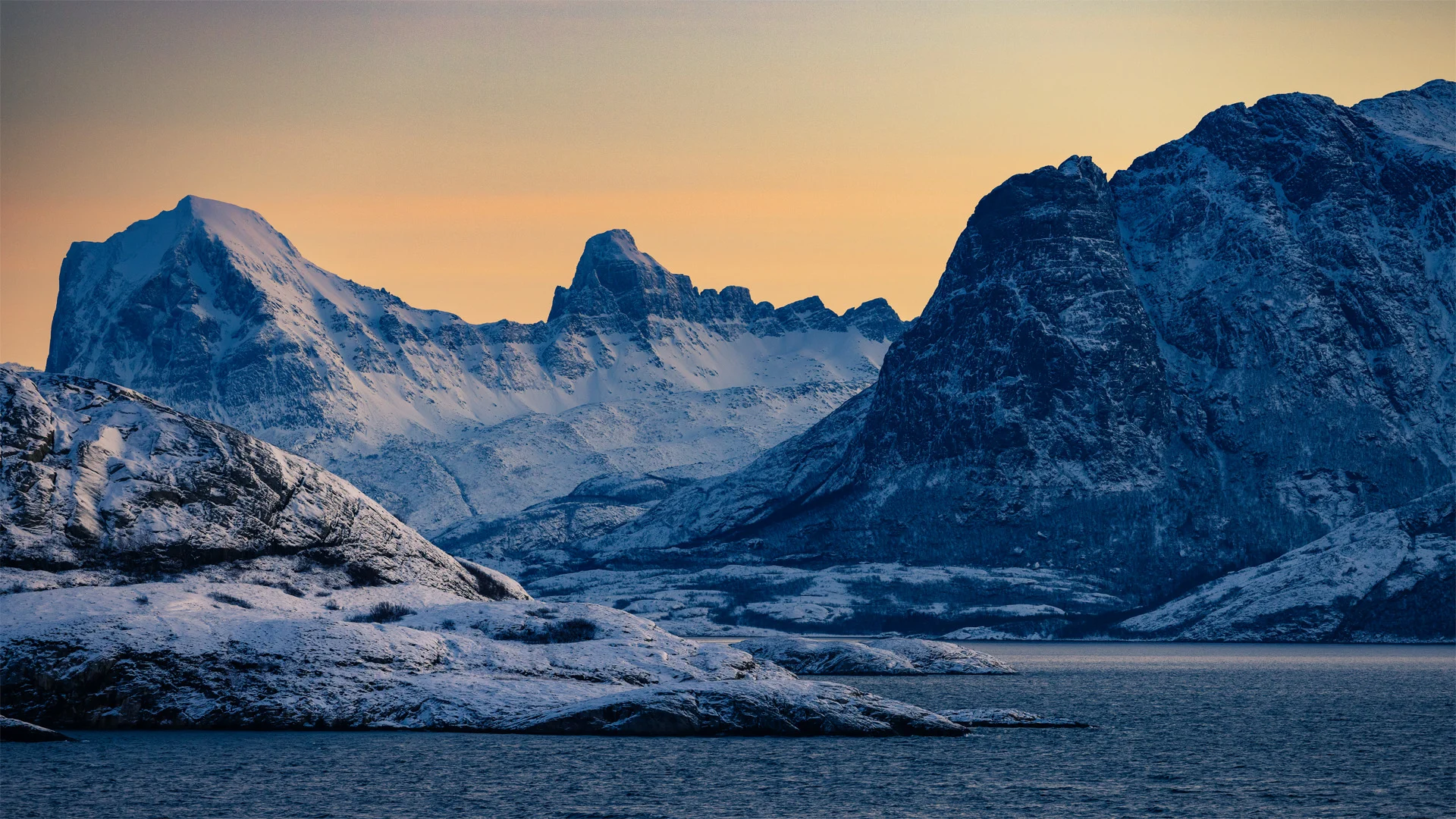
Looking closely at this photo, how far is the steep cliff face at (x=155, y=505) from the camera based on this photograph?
136m

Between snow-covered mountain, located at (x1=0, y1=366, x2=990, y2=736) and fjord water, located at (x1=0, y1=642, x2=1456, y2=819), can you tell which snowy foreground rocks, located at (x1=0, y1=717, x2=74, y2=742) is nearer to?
fjord water, located at (x1=0, y1=642, x2=1456, y2=819)

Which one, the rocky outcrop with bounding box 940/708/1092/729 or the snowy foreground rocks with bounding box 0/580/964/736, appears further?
the rocky outcrop with bounding box 940/708/1092/729

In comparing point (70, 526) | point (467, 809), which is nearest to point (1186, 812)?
point (467, 809)

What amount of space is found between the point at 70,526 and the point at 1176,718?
91.3m

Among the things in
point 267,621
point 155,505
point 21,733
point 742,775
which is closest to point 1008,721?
point 742,775

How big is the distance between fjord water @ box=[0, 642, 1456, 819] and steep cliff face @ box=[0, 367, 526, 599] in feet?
96.9

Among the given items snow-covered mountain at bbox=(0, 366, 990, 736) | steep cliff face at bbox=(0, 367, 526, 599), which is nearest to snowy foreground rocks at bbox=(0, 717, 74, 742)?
snow-covered mountain at bbox=(0, 366, 990, 736)

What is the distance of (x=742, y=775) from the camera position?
315ft

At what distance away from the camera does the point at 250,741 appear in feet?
355

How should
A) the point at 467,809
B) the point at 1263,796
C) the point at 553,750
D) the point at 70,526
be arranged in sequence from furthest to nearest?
the point at 70,526, the point at 553,750, the point at 1263,796, the point at 467,809

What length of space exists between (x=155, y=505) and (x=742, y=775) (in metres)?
67.0

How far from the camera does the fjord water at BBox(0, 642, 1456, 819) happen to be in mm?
83562

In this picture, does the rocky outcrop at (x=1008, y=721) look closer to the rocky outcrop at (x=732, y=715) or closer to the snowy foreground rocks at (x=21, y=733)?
the rocky outcrop at (x=732, y=715)

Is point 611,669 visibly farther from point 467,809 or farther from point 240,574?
point 467,809
